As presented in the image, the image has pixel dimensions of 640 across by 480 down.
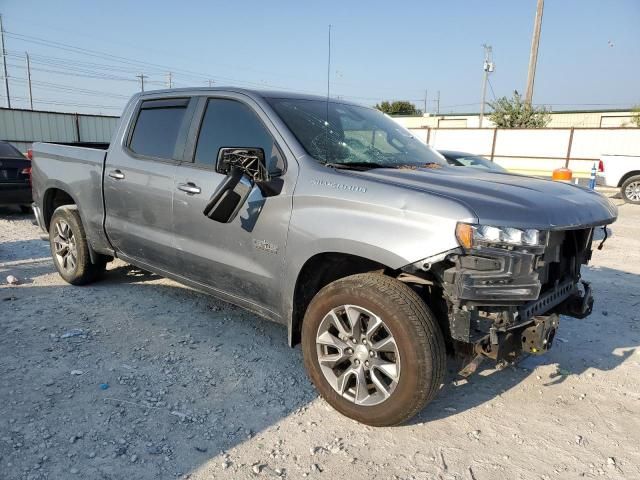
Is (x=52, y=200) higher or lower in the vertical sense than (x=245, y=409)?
higher

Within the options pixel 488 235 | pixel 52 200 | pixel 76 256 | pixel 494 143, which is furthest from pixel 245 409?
pixel 494 143

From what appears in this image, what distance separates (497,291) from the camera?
2486 millimetres

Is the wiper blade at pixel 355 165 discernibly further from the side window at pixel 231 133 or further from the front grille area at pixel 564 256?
the front grille area at pixel 564 256

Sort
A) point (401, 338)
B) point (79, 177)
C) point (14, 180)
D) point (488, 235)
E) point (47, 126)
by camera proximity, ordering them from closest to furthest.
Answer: point (488, 235) < point (401, 338) < point (79, 177) < point (14, 180) < point (47, 126)

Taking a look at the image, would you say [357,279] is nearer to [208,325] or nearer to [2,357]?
[208,325]

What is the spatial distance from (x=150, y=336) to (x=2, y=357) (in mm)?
1013

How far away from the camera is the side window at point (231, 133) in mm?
3373

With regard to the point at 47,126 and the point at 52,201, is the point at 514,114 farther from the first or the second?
the point at 52,201

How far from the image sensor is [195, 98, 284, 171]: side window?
3.37 meters

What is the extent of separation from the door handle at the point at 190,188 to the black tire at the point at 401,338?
134cm

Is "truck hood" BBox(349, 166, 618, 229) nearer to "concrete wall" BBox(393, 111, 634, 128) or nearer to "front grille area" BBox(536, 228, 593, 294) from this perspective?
"front grille area" BBox(536, 228, 593, 294)

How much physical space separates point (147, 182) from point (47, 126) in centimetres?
2297

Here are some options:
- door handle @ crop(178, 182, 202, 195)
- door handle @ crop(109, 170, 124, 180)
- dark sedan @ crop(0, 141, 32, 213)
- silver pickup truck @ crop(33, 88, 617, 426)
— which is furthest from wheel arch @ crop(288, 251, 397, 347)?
dark sedan @ crop(0, 141, 32, 213)

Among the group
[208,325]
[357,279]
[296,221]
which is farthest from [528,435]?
[208,325]
